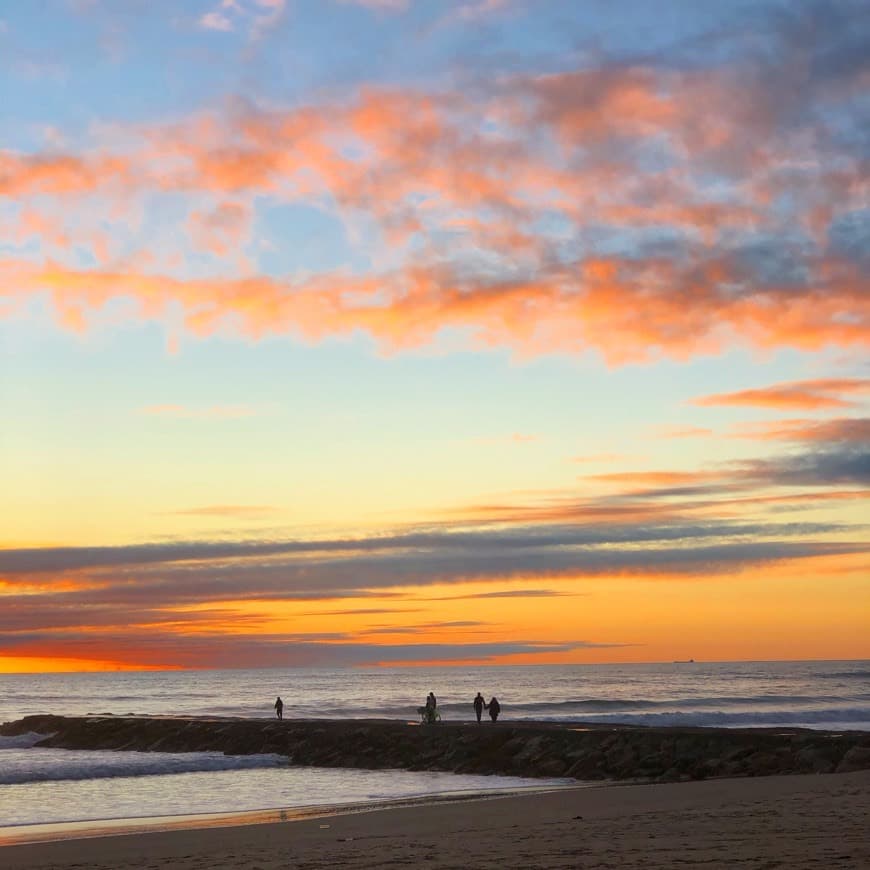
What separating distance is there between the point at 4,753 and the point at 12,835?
30898mm

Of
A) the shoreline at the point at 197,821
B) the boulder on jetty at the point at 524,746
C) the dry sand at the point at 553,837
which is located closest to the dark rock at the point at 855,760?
the boulder on jetty at the point at 524,746

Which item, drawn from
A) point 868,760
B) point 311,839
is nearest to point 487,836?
point 311,839

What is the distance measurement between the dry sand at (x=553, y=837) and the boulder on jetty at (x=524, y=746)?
587 cm

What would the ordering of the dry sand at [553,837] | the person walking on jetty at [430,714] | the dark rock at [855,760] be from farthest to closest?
the person walking on jetty at [430,714]
the dark rock at [855,760]
the dry sand at [553,837]

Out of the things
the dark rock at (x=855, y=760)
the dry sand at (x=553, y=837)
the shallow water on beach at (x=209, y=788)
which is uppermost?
the dry sand at (x=553, y=837)

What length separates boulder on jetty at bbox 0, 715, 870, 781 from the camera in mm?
30328

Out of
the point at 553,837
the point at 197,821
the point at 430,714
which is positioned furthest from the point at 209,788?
the point at 553,837

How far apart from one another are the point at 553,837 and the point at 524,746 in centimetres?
2043

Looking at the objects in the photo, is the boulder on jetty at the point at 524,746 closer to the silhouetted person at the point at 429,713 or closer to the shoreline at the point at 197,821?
A: the silhouetted person at the point at 429,713

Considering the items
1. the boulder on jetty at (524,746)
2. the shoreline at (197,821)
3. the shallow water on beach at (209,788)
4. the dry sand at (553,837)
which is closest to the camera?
the dry sand at (553,837)

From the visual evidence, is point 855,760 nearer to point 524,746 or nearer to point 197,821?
point 524,746

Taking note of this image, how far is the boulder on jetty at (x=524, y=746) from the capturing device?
30.3m

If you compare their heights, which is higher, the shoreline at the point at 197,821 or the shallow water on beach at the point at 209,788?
the shoreline at the point at 197,821

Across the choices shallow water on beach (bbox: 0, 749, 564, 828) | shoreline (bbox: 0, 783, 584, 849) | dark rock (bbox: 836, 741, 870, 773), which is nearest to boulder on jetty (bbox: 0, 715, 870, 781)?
dark rock (bbox: 836, 741, 870, 773)
